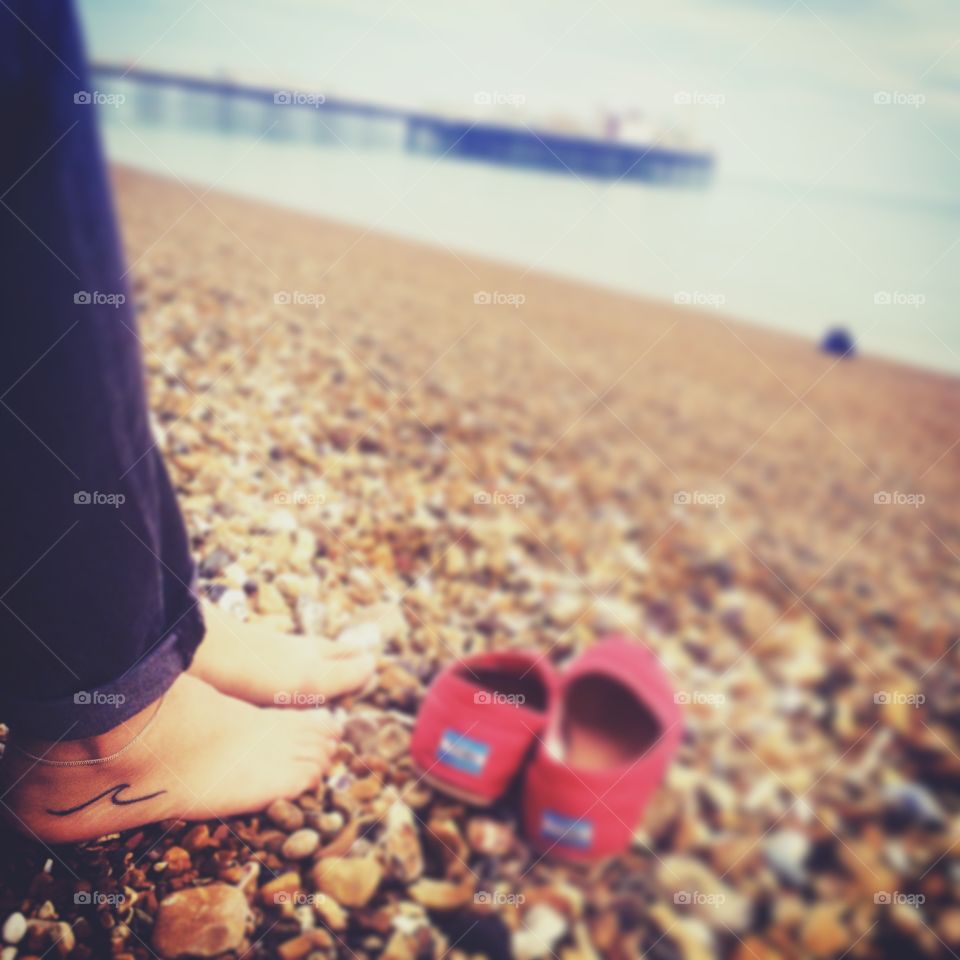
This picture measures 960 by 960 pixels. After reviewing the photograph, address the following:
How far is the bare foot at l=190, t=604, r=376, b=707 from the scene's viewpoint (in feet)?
3.89

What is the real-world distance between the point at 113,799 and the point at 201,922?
0.24 metres

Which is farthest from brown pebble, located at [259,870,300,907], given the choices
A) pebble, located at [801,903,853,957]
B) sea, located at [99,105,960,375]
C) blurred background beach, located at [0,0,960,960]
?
sea, located at [99,105,960,375]

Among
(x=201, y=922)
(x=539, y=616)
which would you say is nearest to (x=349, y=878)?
(x=201, y=922)

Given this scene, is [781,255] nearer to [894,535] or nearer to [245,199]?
[245,199]

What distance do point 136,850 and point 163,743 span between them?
176 mm

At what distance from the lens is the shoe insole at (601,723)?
4.30 feet

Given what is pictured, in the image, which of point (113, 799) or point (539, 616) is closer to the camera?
point (113, 799)

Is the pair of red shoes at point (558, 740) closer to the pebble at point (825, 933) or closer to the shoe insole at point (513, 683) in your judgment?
the shoe insole at point (513, 683)

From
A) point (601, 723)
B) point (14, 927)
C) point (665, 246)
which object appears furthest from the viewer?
point (665, 246)

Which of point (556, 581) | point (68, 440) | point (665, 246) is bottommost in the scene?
point (665, 246)

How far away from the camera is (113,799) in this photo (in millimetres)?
1009

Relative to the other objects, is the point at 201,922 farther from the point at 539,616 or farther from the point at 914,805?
the point at 914,805

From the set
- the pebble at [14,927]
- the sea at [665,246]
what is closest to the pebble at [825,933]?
A: the pebble at [14,927]

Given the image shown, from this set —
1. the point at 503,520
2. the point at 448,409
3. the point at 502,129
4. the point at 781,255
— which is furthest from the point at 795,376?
the point at 502,129
